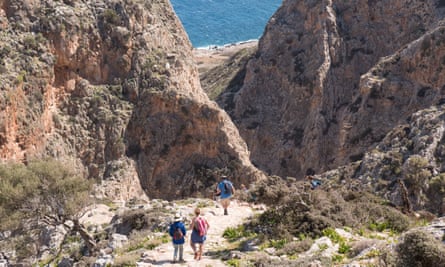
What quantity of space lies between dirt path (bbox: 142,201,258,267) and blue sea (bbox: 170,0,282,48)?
13351 cm

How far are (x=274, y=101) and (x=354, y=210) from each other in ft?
157

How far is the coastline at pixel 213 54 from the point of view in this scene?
370 feet

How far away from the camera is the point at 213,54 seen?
133 metres

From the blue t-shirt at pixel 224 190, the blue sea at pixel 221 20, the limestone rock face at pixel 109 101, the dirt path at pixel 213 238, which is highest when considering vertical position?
the blue sea at pixel 221 20

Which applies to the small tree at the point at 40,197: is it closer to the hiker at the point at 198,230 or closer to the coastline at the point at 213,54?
the hiker at the point at 198,230

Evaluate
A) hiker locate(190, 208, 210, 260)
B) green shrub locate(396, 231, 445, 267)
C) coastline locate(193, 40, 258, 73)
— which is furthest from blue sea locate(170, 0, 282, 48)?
A: green shrub locate(396, 231, 445, 267)

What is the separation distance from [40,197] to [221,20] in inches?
6076

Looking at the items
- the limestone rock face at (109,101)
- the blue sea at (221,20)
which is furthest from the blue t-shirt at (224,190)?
the blue sea at (221,20)

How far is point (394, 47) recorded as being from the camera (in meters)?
65.2

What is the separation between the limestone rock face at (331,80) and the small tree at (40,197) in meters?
35.1

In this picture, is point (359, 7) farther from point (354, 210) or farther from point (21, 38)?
point (354, 210)

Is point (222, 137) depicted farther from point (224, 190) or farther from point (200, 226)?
point (200, 226)

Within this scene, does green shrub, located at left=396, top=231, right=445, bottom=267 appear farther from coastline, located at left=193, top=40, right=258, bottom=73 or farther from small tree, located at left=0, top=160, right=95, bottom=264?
coastline, located at left=193, top=40, right=258, bottom=73

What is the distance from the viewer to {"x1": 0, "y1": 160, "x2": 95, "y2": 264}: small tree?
22781 millimetres
